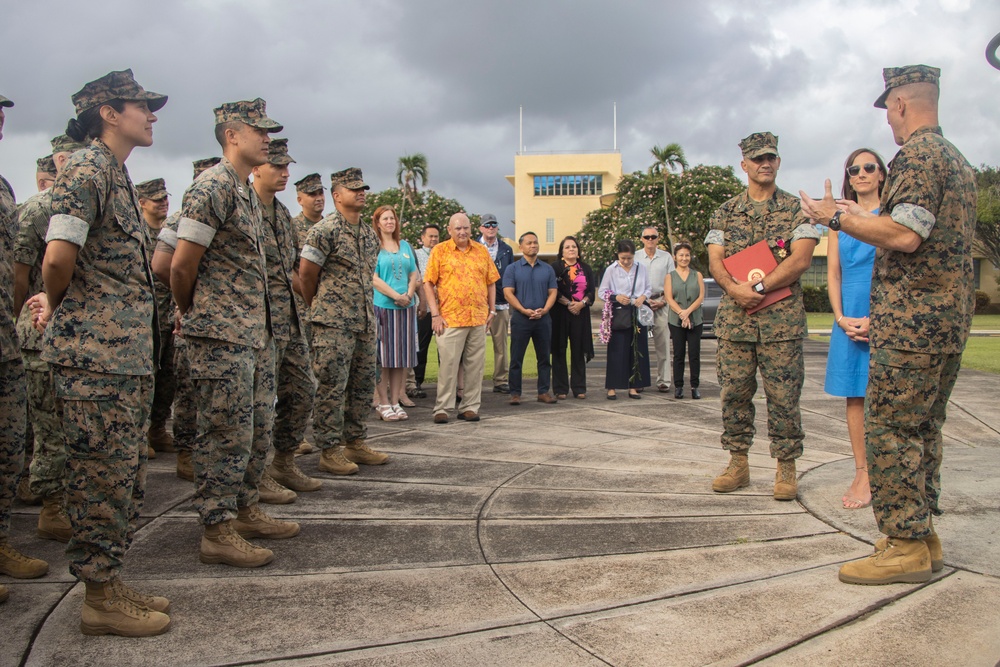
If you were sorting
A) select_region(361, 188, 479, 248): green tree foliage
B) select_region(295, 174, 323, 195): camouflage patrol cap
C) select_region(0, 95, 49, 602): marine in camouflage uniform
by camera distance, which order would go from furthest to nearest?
select_region(361, 188, 479, 248): green tree foliage
select_region(295, 174, 323, 195): camouflage patrol cap
select_region(0, 95, 49, 602): marine in camouflage uniform

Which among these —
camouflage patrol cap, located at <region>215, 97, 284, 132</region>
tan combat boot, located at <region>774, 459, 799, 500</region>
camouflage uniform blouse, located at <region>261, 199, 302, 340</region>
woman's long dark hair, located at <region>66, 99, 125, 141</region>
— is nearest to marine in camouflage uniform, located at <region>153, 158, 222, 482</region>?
camouflage uniform blouse, located at <region>261, 199, 302, 340</region>

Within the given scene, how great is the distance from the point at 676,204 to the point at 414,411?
35.9 metres

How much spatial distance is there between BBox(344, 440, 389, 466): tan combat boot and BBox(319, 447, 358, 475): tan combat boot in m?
0.14

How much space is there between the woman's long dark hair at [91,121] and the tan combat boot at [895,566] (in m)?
3.74

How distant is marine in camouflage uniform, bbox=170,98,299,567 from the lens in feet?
12.3

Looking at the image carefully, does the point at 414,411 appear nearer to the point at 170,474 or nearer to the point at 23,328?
the point at 170,474

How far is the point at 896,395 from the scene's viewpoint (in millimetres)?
3408

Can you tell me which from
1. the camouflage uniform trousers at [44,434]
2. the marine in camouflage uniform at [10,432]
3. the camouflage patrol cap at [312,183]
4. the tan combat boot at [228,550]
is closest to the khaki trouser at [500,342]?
the camouflage patrol cap at [312,183]

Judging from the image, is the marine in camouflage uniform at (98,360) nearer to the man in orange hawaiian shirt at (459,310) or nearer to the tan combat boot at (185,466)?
the tan combat boot at (185,466)

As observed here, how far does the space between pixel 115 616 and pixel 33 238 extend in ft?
7.69

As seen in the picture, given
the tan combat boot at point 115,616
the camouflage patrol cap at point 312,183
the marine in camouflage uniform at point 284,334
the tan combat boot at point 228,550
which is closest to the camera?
the tan combat boot at point 115,616

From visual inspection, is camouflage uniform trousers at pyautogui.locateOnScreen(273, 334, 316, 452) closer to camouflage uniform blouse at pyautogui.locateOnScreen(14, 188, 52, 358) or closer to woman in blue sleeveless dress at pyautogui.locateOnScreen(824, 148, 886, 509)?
camouflage uniform blouse at pyautogui.locateOnScreen(14, 188, 52, 358)

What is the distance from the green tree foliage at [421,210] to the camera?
47000 millimetres

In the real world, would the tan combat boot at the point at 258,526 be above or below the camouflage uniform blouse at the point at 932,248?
below
